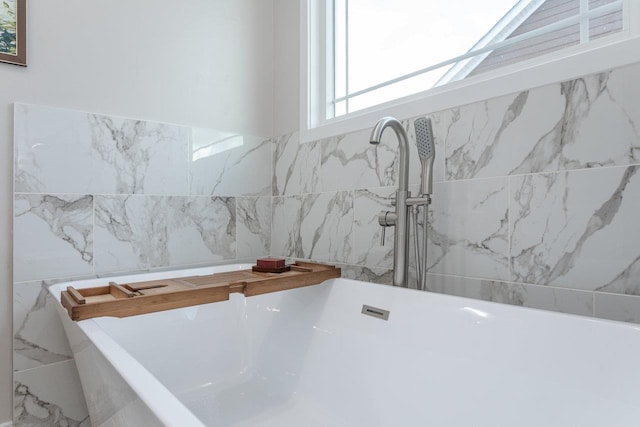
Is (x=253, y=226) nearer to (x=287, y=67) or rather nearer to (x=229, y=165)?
(x=229, y=165)

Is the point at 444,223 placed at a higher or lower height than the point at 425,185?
lower

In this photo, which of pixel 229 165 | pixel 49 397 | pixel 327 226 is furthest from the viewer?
pixel 229 165

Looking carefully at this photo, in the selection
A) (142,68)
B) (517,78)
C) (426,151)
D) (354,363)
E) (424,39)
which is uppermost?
(424,39)

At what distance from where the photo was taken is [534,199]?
3.58 ft

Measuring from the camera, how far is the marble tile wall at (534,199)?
95 cm

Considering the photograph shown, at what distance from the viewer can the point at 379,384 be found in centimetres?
112

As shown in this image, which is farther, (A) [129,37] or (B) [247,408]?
(A) [129,37]

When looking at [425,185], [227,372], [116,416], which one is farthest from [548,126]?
[227,372]

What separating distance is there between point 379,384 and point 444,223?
1.85 feet

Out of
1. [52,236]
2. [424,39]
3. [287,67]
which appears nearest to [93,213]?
[52,236]

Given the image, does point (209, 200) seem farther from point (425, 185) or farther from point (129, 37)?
point (425, 185)

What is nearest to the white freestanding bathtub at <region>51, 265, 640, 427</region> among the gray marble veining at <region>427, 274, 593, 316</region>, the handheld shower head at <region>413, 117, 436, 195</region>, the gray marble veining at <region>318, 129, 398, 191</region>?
the gray marble veining at <region>427, 274, 593, 316</region>

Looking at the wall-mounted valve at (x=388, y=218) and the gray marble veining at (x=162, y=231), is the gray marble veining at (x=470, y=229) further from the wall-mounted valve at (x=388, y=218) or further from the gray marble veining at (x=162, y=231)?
the gray marble veining at (x=162, y=231)

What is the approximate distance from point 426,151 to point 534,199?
1.12 feet
